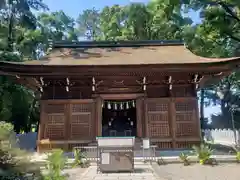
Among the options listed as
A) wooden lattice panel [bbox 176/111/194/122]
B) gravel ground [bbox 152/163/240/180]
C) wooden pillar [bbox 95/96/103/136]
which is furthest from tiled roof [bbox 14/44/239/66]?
gravel ground [bbox 152/163/240/180]

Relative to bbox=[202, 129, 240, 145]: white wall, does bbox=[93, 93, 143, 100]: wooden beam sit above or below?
above

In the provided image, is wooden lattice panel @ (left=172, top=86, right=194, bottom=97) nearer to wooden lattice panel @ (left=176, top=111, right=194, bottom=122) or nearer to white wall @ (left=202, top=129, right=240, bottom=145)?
wooden lattice panel @ (left=176, top=111, right=194, bottom=122)

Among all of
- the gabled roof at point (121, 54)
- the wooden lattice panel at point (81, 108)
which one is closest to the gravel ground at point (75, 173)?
the wooden lattice panel at point (81, 108)

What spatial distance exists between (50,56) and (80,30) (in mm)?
23394

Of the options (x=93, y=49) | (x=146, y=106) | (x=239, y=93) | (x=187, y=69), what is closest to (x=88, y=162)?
(x=146, y=106)

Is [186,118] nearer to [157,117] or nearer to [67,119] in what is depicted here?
[157,117]

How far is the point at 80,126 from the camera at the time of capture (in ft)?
31.7

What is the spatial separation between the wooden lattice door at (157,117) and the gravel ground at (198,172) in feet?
7.78

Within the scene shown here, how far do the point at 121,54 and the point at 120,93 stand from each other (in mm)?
2318

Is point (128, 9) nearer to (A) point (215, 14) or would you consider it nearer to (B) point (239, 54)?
(A) point (215, 14)

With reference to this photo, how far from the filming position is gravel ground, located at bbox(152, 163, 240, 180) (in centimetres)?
555

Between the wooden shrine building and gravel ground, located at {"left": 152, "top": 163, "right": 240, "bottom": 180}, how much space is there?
250 cm

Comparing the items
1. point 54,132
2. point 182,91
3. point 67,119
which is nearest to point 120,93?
point 67,119

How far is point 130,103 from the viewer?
12.7 meters
